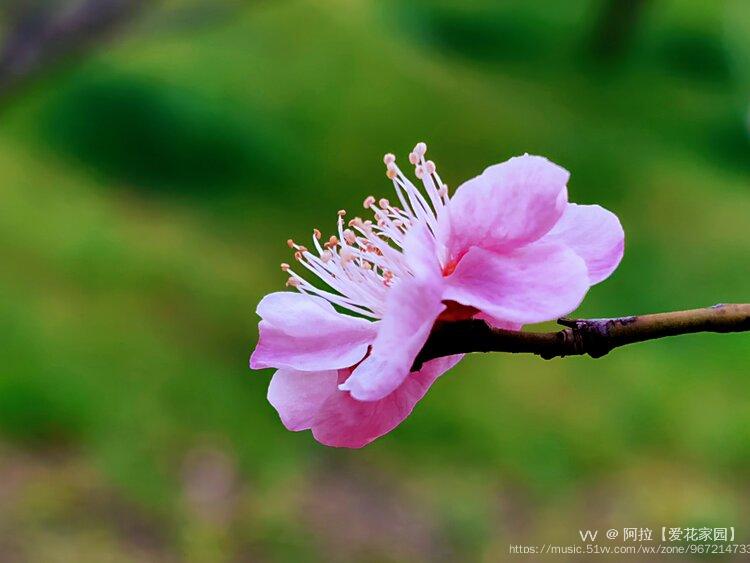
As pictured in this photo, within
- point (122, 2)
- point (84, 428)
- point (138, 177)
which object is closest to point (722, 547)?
point (84, 428)

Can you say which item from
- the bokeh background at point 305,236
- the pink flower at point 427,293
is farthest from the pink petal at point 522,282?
the bokeh background at point 305,236

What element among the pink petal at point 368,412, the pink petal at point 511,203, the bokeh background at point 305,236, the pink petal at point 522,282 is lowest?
the pink petal at point 368,412

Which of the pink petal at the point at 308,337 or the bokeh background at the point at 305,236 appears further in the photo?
the bokeh background at the point at 305,236

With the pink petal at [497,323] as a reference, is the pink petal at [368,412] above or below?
below

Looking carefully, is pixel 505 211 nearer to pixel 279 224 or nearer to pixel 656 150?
pixel 279 224

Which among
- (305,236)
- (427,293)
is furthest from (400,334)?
(305,236)

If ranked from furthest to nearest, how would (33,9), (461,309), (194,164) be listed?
(194,164) < (33,9) < (461,309)

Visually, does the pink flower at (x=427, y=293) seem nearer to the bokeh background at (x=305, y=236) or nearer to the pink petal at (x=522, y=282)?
the pink petal at (x=522, y=282)
